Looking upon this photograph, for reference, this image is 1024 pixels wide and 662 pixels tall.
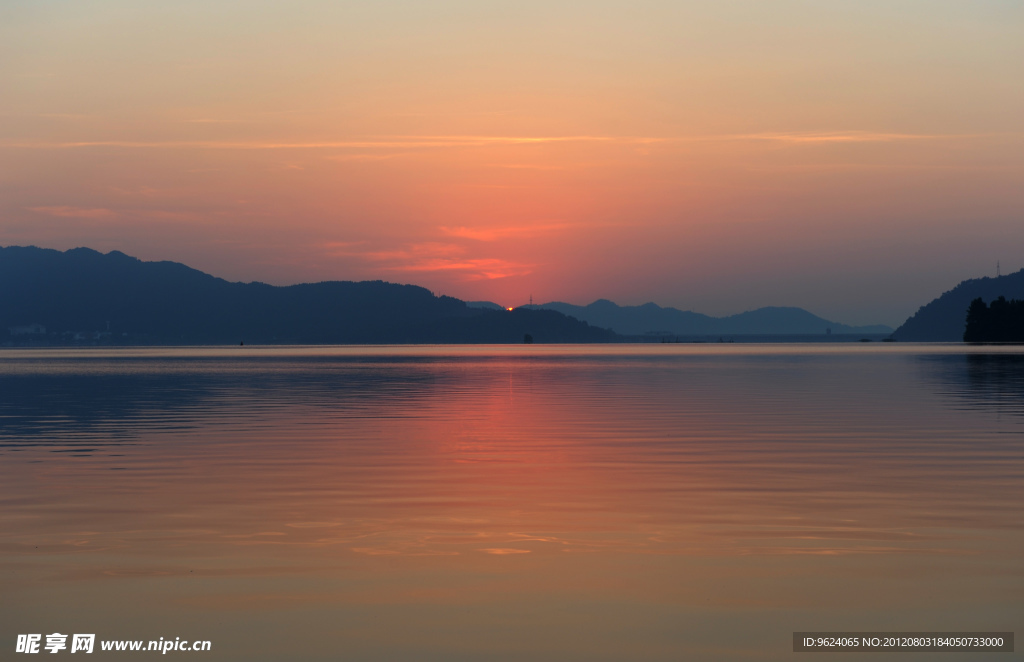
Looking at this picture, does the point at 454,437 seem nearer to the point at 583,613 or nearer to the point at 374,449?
the point at 374,449

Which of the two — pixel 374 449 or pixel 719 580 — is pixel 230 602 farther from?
pixel 374 449

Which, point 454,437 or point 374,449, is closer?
point 374,449

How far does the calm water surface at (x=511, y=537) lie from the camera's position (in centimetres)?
1148

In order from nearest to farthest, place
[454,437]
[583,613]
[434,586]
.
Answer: [583,613] < [434,586] < [454,437]

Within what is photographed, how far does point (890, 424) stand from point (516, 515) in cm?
2328

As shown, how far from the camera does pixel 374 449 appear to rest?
29.6 metres

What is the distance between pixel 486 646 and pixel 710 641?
2451 mm

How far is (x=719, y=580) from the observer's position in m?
13.4

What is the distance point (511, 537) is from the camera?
53.6 feet

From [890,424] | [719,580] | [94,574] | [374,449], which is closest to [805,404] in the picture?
[890,424]

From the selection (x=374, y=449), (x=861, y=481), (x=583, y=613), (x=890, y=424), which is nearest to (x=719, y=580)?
(x=583, y=613)

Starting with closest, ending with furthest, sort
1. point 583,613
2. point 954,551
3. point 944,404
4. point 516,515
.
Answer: point 583,613
point 954,551
point 516,515
point 944,404

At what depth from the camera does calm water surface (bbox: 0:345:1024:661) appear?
11.5 meters

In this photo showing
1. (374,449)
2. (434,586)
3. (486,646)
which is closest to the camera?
(486,646)
